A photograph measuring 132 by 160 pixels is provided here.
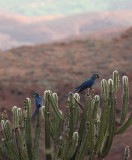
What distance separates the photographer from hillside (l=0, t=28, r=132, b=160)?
21.6 m

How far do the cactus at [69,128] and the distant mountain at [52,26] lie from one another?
114 meters

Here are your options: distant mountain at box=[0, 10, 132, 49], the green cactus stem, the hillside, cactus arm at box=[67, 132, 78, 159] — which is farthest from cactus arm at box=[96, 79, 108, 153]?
distant mountain at box=[0, 10, 132, 49]

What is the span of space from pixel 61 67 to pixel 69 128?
21230 mm

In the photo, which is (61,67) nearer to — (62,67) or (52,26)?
(62,67)

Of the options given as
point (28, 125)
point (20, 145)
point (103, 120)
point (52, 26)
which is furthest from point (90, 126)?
point (52, 26)

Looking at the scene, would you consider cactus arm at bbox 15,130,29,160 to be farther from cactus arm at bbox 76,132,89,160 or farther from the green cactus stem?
cactus arm at bbox 76,132,89,160

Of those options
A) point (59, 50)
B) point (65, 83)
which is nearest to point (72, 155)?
point (65, 83)

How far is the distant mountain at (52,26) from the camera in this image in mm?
122550

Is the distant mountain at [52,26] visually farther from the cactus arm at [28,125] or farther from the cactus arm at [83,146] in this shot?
the cactus arm at [83,146]

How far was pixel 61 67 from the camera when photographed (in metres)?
26.8

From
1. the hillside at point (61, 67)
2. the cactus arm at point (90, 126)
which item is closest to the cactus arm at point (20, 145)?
the cactus arm at point (90, 126)

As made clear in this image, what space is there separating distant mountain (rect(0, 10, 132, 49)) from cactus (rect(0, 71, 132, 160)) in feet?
375

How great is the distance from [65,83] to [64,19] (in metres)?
110

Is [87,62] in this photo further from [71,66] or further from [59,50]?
[59,50]
